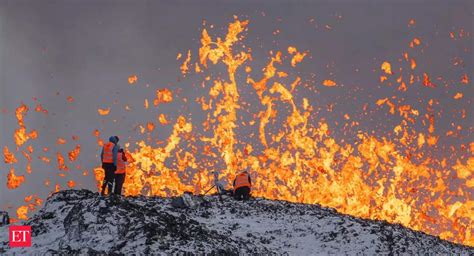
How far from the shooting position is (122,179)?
21.5 metres

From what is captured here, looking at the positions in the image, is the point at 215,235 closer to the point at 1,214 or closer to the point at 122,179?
the point at 122,179

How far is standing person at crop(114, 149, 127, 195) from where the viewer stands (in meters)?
21.1

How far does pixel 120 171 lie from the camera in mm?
21266

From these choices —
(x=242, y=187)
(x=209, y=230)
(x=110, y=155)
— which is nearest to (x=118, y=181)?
(x=110, y=155)

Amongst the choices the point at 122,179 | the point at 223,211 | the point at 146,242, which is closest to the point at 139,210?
the point at 146,242

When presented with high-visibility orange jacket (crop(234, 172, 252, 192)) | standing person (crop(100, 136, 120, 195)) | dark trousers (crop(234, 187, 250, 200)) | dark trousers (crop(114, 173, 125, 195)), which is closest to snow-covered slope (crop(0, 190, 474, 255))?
dark trousers (crop(234, 187, 250, 200))

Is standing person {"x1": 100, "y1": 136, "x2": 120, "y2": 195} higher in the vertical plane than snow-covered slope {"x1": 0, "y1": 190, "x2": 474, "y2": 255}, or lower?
higher

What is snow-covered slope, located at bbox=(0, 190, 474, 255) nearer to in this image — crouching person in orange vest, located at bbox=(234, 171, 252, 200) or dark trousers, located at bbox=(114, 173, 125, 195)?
crouching person in orange vest, located at bbox=(234, 171, 252, 200)

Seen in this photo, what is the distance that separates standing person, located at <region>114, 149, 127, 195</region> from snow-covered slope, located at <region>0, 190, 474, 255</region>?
114 centimetres

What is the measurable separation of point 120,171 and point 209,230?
574 centimetres

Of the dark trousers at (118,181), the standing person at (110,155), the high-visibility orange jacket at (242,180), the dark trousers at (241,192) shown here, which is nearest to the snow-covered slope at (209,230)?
the dark trousers at (241,192)

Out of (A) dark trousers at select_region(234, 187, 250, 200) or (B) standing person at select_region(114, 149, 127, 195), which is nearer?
(B) standing person at select_region(114, 149, 127, 195)

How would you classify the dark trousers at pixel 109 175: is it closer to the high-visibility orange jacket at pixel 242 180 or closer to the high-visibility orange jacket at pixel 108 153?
the high-visibility orange jacket at pixel 108 153

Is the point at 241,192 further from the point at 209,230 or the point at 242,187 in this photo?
the point at 209,230
